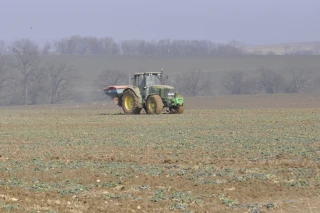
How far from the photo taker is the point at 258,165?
13.2 meters

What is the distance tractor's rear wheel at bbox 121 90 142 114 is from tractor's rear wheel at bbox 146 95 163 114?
1.65 feet

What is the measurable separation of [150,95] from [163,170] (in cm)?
1871

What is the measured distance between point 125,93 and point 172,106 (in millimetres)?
2280

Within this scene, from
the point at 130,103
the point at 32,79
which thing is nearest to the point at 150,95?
the point at 130,103

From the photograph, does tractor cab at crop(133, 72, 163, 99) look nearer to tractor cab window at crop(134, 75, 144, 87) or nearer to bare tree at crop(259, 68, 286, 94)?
tractor cab window at crop(134, 75, 144, 87)

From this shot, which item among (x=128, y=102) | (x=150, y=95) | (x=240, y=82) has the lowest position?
(x=240, y=82)

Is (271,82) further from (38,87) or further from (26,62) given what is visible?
(26,62)

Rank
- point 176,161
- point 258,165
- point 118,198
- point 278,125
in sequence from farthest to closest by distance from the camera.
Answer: point 278,125
point 176,161
point 258,165
point 118,198

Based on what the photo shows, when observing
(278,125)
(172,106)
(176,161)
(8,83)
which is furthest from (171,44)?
(176,161)

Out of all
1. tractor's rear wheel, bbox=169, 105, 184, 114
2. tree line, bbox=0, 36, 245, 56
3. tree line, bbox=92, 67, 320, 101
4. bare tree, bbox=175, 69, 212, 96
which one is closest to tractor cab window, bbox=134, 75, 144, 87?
tractor's rear wheel, bbox=169, 105, 184, 114

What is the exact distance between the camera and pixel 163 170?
12.7 meters

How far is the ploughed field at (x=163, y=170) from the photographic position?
31.9ft

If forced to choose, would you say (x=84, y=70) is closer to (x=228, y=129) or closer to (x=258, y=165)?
(x=228, y=129)

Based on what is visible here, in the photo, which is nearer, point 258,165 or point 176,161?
point 258,165
